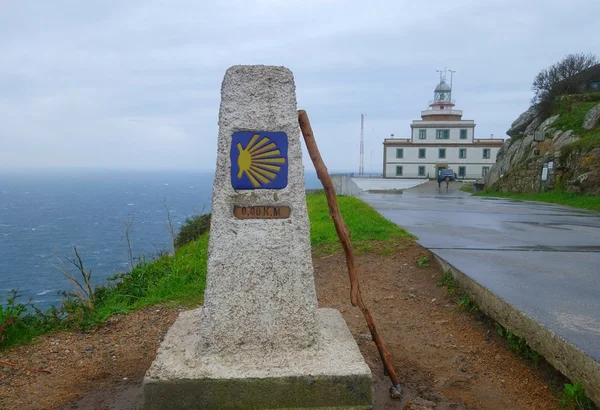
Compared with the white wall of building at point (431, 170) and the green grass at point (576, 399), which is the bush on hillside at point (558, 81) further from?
the green grass at point (576, 399)

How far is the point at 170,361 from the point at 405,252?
485 centimetres

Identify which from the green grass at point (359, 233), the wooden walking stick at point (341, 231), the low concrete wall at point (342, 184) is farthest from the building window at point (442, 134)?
the wooden walking stick at point (341, 231)

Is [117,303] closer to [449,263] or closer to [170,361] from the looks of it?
[170,361]

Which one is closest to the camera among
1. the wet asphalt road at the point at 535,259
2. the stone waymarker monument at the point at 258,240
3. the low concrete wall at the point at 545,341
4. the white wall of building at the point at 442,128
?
the low concrete wall at the point at 545,341

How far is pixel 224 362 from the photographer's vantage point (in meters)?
3.20

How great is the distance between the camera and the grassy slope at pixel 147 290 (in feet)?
16.4

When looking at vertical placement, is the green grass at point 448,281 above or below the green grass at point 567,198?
below

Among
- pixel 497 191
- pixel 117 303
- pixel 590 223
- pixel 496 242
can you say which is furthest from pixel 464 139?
pixel 117 303

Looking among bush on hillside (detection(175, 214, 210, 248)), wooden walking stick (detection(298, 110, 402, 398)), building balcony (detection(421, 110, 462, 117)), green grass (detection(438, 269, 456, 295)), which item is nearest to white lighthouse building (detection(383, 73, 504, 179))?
building balcony (detection(421, 110, 462, 117))

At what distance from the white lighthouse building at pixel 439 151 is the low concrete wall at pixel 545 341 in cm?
4821

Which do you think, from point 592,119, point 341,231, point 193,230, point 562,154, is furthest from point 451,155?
point 341,231

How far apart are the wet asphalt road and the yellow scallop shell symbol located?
2.22 metres

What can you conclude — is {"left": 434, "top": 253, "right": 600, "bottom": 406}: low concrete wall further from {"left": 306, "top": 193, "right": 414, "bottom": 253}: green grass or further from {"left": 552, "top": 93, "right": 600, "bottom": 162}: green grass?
{"left": 552, "top": 93, "right": 600, "bottom": 162}: green grass

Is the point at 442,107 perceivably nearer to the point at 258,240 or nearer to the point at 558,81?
the point at 558,81
